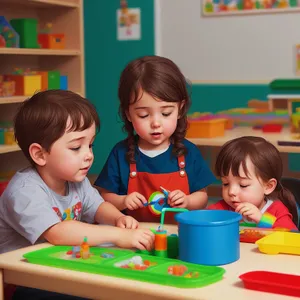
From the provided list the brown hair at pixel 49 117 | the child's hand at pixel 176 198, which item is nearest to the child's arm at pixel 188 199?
the child's hand at pixel 176 198

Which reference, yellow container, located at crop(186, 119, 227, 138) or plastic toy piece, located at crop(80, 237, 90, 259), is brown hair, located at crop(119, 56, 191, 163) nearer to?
plastic toy piece, located at crop(80, 237, 90, 259)

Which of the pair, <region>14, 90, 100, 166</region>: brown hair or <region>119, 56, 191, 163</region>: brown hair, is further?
<region>119, 56, 191, 163</region>: brown hair

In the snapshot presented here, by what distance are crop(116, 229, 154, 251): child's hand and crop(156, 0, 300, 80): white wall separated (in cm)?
317

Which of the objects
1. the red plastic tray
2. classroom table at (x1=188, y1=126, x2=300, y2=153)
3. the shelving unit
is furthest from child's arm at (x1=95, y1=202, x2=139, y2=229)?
the shelving unit

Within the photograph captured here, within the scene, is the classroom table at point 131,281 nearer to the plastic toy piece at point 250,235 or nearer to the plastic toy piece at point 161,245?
the plastic toy piece at point 250,235

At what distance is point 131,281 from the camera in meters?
1.19

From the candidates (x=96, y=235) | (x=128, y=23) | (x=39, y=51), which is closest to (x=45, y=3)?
(x=39, y=51)

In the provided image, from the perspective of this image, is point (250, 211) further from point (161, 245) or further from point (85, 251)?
point (85, 251)

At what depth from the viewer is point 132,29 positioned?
5.18 meters

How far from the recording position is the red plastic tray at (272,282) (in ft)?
3.59

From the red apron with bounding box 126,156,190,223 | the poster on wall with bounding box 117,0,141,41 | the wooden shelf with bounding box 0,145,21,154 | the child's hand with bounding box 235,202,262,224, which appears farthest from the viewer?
the poster on wall with bounding box 117,0,141,41

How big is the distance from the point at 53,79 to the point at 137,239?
3.18 meters

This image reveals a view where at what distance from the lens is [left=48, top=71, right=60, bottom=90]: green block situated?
445cm

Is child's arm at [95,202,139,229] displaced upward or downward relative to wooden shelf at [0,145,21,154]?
upward
